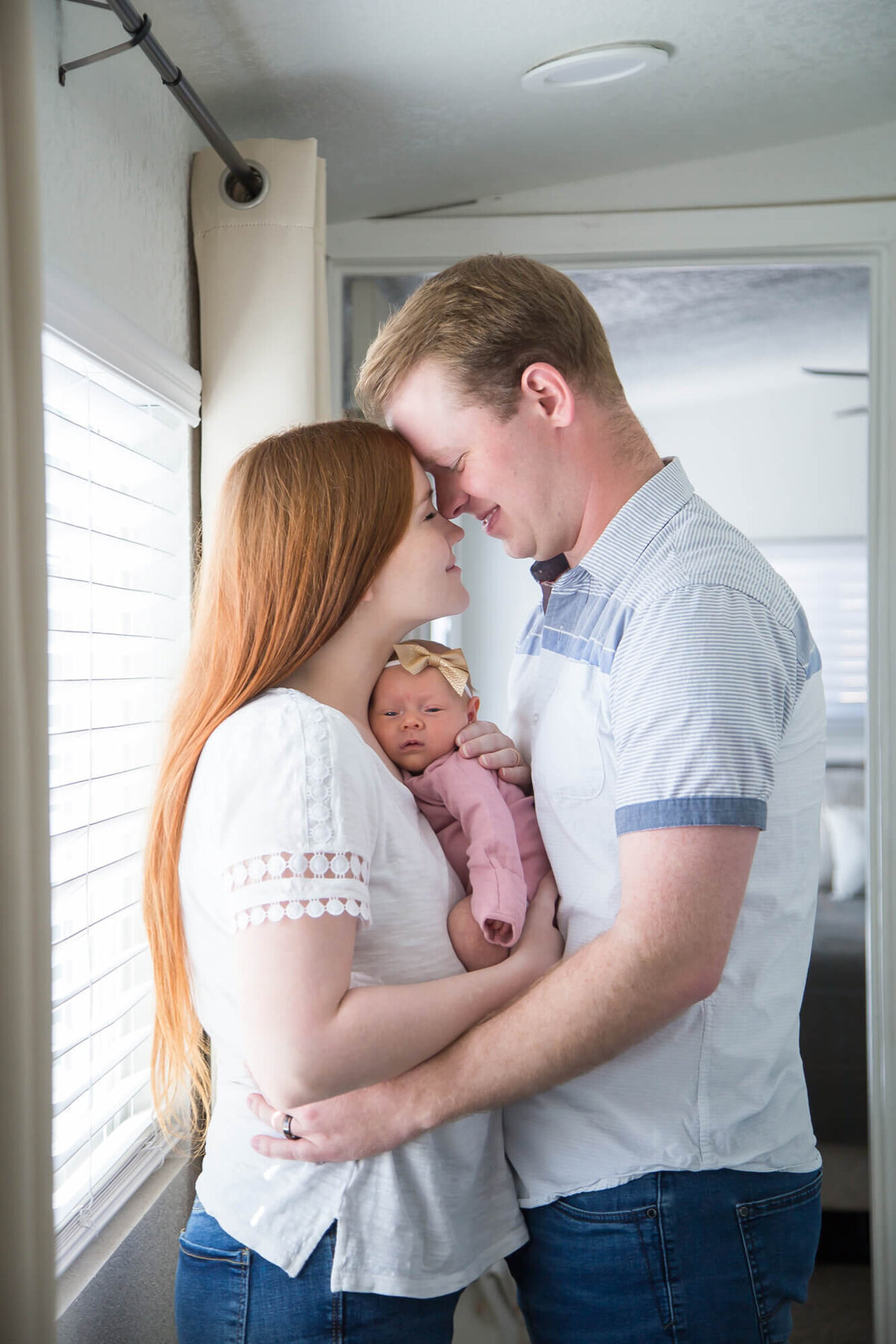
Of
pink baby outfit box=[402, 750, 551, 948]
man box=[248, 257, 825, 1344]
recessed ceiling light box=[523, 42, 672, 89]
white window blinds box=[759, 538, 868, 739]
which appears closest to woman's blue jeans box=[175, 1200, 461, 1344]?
man box=[248, 257, 825, 1344]

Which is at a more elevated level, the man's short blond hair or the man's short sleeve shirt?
the man's short blond hair

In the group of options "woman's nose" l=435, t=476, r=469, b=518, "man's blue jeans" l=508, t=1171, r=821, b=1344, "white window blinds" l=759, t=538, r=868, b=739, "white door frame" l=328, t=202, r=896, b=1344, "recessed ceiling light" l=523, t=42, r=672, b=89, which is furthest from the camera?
"white window blinds" l=759, t=538, r=868, b=739

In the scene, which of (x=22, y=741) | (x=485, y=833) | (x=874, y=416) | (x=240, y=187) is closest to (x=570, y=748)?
(x=485, y=833)

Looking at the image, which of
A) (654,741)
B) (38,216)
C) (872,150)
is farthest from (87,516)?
(872,150)

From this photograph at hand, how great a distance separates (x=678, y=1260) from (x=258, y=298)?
1518 millimetres

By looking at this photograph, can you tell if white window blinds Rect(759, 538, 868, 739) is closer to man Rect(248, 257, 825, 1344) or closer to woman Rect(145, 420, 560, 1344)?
man Rect(248, 257, 825, 1344)

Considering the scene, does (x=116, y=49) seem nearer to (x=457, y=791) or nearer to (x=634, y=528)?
(x=634, y=528)

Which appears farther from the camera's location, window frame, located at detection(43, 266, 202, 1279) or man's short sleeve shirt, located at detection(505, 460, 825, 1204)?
window frame, located at detection(43, 266, 202, 1279)

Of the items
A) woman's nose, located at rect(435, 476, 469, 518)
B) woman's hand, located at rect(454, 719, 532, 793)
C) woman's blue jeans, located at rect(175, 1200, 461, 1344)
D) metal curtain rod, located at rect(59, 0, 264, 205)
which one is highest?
metal curtain rod, located at rect(59, 0, 264, 205)

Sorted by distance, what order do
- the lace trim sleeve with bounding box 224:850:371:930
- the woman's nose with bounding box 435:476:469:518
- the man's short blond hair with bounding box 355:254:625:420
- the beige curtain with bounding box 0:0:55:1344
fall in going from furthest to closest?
1. the woman's nose with bounding box 435:476:469:518
2. the man's short blond hair with bounding box 355:254:625:420
3. the lace trim sleeve with bounding box 224:850:371:930
4. the beige curtain with bounding box 0:0:55:1344

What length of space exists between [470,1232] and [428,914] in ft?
1.11

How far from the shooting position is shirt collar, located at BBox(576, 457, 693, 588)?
1.14m

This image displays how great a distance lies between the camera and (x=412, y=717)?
4.15ft

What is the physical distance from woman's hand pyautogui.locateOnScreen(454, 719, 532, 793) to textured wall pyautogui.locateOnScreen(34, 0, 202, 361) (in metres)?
0.75
